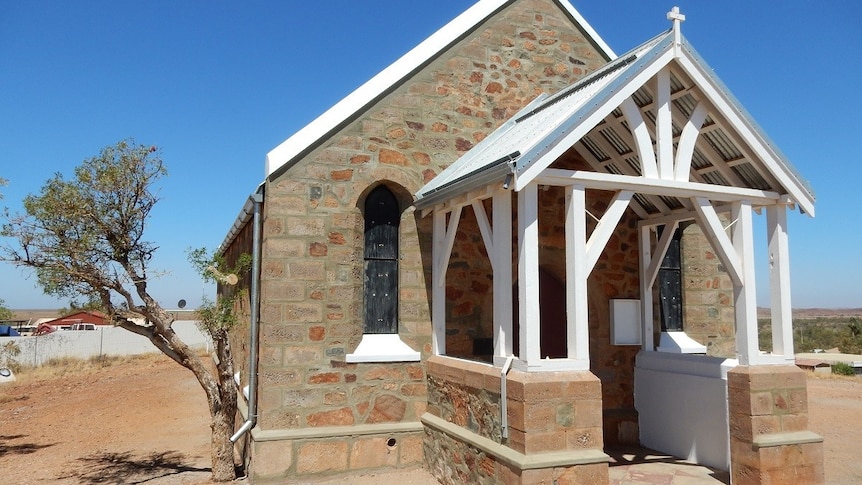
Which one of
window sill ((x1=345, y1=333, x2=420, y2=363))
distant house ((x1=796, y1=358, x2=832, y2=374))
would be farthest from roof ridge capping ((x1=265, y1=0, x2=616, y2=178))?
distant house ((x1=796, y1=358, x2=832, y2=374))

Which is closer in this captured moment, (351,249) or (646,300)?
(351,249)

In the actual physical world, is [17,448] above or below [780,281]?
below

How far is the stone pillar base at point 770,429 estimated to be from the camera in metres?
6.34

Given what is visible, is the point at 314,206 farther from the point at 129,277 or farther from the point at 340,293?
the point at 129,277

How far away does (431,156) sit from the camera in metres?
8.55

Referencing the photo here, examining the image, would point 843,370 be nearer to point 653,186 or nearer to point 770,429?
point 770,429

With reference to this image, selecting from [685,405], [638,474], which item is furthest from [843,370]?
[638,474]

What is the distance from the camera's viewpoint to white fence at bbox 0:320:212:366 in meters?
27.4

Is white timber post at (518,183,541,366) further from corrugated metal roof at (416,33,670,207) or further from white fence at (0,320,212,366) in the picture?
white fence at (0,320,212,366)

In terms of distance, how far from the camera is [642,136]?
6.50 m

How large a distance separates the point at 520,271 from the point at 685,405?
323 centimetres

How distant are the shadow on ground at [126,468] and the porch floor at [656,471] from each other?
541 centimetres

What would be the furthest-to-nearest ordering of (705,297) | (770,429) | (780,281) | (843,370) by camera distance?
(843,370) → (705,297) → (780,281) → (770,429)

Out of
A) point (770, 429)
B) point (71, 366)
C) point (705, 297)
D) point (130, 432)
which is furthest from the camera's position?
point (71, 366)
